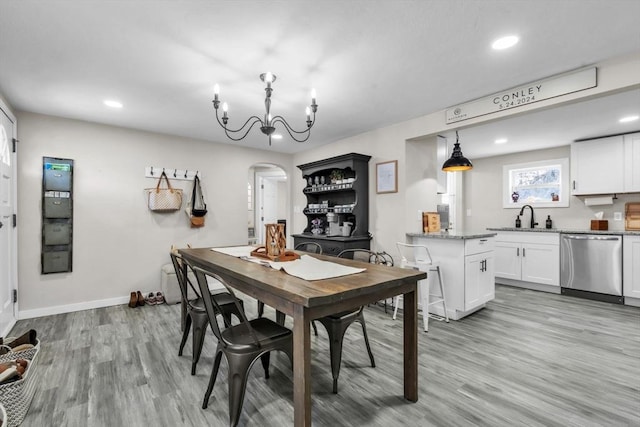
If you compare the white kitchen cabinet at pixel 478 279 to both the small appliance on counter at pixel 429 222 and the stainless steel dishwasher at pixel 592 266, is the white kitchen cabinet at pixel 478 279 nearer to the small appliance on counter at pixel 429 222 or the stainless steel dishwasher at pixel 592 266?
the small appliance on counter at pixel 429 222

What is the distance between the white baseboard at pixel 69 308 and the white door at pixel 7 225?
0.54 feet

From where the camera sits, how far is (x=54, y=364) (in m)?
2.37

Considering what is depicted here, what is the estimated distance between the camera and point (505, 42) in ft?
6.88

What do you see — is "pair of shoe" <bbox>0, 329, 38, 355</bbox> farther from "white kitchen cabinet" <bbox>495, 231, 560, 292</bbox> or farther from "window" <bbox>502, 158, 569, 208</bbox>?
"window" <bbox>502, 158, 569, 208</bbox>

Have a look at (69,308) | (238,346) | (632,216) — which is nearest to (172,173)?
(69,308)

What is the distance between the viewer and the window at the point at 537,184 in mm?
4984

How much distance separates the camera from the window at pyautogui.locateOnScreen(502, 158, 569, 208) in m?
→ 4.98

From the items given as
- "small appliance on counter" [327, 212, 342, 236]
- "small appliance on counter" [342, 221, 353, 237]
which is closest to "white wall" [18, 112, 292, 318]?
A: "small appliance on counter" [327, 212, 342, 236]

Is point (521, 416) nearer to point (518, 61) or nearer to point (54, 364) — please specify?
point (518, 61)

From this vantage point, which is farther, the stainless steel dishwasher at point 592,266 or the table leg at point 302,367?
the stainless steel dishwasher at point 592,266

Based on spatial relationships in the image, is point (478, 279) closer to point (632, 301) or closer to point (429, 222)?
point (429, 222)

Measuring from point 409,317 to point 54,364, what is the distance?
9.10ft

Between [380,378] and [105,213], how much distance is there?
3871 mm

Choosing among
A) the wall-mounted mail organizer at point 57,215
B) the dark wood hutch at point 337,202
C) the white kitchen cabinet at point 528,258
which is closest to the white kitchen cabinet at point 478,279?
the dark wood hutch at point 337,202
